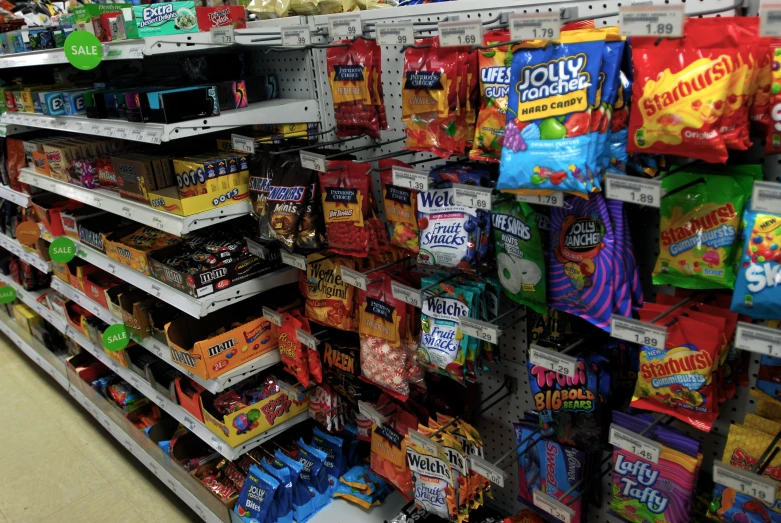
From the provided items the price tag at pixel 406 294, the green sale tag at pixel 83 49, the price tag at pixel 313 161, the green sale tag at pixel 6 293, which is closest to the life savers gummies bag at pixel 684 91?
the price tag at pixel 406 294

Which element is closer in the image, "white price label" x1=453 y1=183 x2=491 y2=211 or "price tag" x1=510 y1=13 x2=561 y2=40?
"price tag" x1=510 y1=13 x2=561 y2=40

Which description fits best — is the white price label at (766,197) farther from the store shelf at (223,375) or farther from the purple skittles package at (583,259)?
the store shelf at (223,375)

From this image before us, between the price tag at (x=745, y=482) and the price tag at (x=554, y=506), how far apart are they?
0.46m

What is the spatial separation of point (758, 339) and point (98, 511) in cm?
300

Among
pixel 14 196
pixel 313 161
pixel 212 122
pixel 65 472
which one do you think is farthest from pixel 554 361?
pixel 14 196

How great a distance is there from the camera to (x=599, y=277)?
4.51 feet

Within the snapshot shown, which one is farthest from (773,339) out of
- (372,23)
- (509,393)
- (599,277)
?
(372,23)

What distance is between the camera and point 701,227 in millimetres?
1219

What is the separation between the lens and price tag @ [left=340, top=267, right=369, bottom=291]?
77.1 inches

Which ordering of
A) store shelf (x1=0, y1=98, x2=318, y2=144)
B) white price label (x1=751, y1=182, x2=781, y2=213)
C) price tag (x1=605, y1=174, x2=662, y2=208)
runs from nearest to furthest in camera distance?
white price label (x1=751, y1=182, x2=781, y2=213) < price tag (x1=605, y1=174, x2=662, y2=208) < store shelf (x1=0, y1=98, x2=318, y2=144)

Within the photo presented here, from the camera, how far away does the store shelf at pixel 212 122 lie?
78.7 inches

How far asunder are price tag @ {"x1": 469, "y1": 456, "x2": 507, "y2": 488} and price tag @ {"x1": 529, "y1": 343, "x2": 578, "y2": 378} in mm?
388

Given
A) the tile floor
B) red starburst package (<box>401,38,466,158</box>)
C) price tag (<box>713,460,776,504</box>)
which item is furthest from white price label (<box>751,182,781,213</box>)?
the tile floor

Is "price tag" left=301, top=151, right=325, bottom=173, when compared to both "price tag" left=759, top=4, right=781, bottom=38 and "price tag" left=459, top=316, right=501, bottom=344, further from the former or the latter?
"price tag" left=759, top=4, right=781, bottom=38
